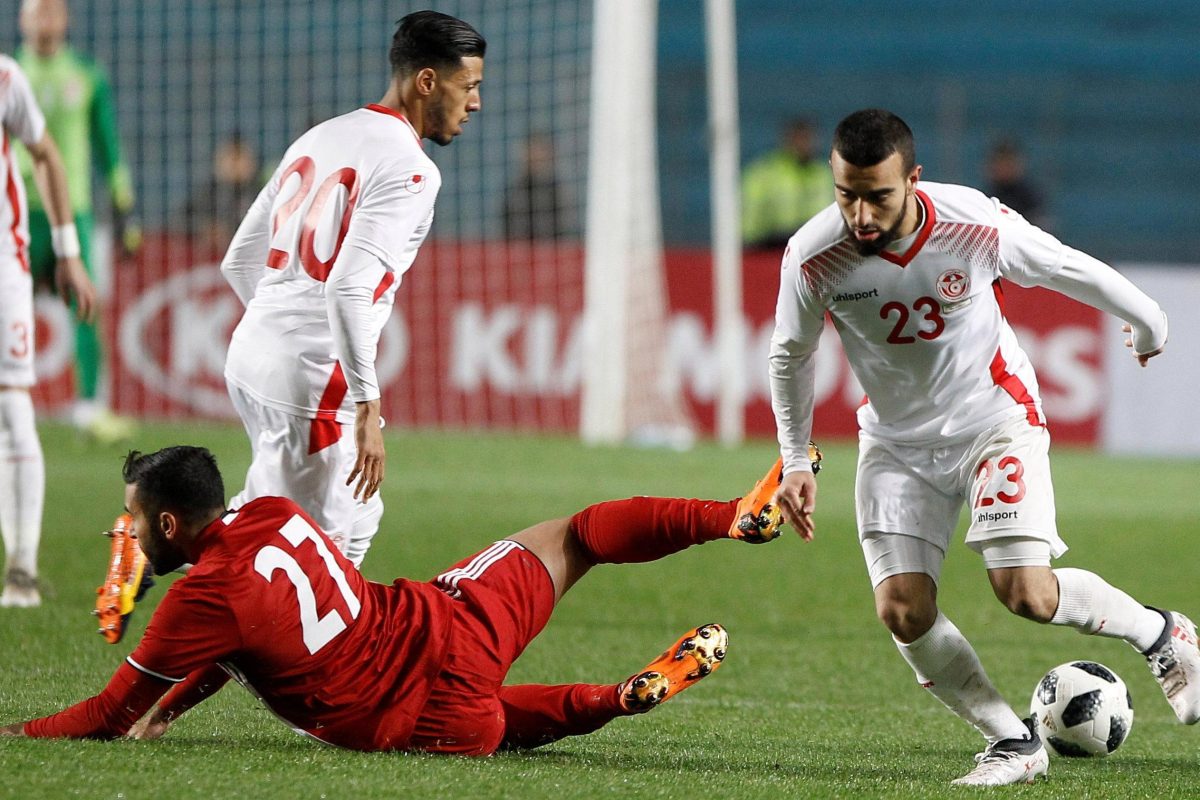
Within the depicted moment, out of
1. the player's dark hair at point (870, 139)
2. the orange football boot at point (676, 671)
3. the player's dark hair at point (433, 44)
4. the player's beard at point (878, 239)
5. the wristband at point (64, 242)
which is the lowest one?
the orange football boot at point (676, 671)

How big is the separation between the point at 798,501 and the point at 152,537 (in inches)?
56.4

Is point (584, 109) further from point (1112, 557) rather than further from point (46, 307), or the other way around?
point (1112, 557)

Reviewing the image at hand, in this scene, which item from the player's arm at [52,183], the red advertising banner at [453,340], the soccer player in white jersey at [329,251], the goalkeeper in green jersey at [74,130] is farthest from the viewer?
the red advertising banner at [453,340]

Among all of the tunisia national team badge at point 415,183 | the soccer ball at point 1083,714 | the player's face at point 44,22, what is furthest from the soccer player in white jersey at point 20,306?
the soccer ball at point 1083,714

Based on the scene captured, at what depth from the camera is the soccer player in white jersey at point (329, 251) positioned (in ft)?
14.8

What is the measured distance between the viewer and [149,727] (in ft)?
13.2

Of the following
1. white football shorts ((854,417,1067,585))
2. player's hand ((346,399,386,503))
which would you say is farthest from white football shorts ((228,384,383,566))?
white football shorts ((854,417,1067,585))

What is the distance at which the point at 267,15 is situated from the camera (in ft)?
50.9

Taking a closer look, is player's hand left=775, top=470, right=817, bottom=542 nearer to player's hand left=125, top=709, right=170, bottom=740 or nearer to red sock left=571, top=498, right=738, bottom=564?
red sock left=571, top=498, right=738, bottom=564

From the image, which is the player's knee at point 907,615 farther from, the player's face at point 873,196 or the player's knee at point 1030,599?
the player's face at point 873,196

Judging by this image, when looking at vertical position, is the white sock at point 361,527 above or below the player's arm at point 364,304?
below

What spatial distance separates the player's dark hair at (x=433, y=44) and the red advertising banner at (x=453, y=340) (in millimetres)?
8224

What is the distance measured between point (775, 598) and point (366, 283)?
10.7ft

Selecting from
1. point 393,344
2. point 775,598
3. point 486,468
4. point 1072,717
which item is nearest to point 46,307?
point 393,344
